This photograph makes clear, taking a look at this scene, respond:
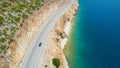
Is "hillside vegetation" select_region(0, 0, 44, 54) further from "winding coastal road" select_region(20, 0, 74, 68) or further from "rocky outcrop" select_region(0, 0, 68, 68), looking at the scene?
"winding coastal road" select_region(20, 0, 74, 68)

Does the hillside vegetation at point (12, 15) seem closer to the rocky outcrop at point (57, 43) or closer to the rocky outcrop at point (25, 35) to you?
the rocky outcrop at point (25, 35)

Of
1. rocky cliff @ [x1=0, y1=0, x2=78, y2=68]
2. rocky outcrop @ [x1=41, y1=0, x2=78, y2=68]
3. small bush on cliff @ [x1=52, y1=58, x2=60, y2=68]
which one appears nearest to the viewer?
rocky cliff @ [x1=0, y1=0, x2=78, y2=68]

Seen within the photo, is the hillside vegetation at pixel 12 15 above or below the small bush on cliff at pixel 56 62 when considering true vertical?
above

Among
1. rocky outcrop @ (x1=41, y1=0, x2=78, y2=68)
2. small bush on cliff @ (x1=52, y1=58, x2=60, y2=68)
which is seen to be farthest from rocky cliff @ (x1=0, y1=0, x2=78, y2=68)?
small bush on cliff @ (x1=52, y1=58, x2=60, y2=68)

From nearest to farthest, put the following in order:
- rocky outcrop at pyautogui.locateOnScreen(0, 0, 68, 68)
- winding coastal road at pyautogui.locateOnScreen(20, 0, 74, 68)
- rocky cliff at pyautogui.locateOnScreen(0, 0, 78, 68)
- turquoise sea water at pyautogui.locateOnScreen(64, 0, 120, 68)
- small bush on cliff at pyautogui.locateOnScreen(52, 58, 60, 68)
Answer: rocky outcrop at pyautogui.locateOnScreen(0, 0, 68, 68) < rocky cliff at pyautogui.locateOnScreen(0, 0, 78, 68) < winding coastal road at pyautogui.locateOnScreen(20, 0, 74, 68) < small bush on cliff at pyautogui.locateOnScreen(52, 58, 60, 68) < turquoise sea water at pyautogui.locateOnScreen(64, 0, 120, 68)

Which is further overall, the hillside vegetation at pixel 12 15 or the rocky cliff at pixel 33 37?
the hillside vegetation at pixel 12 15

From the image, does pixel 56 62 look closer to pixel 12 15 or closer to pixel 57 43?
pixel 57 43

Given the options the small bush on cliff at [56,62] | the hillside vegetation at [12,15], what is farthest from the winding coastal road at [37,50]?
the hillside vegetation at [12,15]
